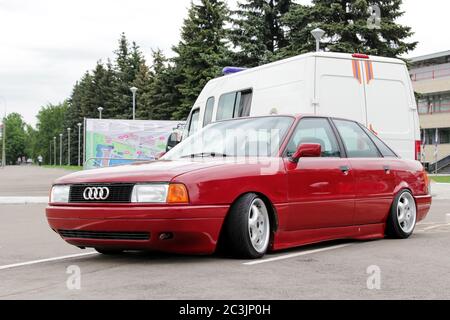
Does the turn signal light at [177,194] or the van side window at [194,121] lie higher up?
the van side window at [194,121]

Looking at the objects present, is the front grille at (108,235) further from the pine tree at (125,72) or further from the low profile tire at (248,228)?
the pine tree at (125,72)

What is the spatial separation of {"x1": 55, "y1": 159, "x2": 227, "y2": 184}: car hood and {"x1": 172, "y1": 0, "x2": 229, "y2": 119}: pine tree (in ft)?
141

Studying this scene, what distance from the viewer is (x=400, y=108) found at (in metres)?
12.1

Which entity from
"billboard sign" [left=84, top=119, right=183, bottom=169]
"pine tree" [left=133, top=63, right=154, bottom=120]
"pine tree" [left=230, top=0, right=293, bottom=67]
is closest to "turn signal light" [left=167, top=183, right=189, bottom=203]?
"billboard sign" [left=84, top=119, right=183, bottom=169]

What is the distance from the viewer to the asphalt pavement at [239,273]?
488 centimetres

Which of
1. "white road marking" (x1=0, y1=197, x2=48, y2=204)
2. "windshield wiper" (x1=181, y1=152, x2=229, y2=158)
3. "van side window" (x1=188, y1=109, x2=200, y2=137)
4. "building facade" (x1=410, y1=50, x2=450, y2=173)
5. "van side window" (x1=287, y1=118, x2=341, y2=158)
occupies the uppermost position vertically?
"building facade" (x1=410, y1=50, x2=450, y2=173)

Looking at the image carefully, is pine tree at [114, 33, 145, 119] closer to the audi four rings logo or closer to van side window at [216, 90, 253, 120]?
van side window at [216, 90, 253, 120]

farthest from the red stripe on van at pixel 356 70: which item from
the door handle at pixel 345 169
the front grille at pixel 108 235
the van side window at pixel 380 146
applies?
the front grille at pixel 108 235

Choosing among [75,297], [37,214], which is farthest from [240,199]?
[37,214]

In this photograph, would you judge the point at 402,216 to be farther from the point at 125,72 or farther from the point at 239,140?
the point at 125,72

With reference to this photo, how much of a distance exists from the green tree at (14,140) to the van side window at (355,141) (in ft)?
599

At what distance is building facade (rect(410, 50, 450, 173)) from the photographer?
63.5m

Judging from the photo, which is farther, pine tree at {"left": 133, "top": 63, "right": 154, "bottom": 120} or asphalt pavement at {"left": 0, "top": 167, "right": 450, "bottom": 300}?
pine tree at {"left": 133, "top": 63, "right": 154, "bottom": 120}
